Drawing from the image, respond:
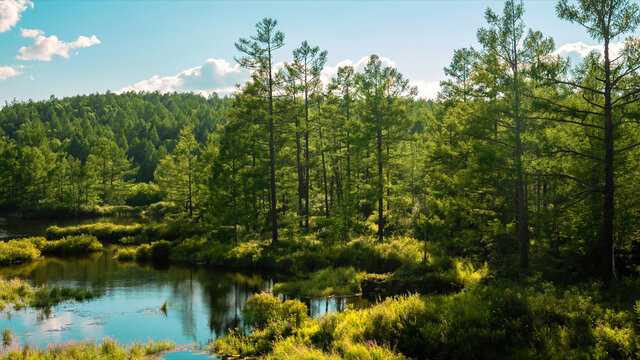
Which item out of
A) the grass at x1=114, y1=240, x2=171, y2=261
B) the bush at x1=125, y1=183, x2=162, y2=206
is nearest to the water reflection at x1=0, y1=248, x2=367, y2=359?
the grass at x1=114, y1=240, x2=171, y2=261

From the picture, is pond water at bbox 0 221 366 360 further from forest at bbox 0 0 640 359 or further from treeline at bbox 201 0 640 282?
treeline at bbox 201 0 640 282

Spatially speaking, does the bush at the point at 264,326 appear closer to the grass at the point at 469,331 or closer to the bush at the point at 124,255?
the grass at the point at 469,331

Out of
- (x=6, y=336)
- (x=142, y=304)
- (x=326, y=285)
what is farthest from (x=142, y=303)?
(x=326, y=285)

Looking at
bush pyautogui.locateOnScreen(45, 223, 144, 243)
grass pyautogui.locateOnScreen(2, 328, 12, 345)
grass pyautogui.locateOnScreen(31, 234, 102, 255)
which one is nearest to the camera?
grass pyautogui.locateOnScreen(2, 328, 12, 345)

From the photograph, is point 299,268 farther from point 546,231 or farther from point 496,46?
point 496,46

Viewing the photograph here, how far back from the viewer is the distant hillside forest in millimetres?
14289

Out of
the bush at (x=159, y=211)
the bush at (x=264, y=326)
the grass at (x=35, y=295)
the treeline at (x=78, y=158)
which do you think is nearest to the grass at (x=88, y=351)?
the bush at (x=264, y=326)

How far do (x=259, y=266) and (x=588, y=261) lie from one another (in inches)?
760

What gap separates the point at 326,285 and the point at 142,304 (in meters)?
9.37

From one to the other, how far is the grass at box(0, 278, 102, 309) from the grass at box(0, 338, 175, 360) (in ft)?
20.5

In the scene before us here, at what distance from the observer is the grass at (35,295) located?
17.7 meters

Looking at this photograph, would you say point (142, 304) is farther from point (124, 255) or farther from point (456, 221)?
point (456, 221)

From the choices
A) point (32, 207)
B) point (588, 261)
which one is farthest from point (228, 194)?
Answer: point (32, 207)

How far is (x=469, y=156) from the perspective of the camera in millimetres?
22297
